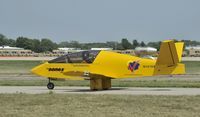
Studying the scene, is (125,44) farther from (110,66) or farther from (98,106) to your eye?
(98,106)

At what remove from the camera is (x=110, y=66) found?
21.7m

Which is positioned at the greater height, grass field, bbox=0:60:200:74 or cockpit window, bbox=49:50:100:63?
cockpit window, bbox=49:50:100:63

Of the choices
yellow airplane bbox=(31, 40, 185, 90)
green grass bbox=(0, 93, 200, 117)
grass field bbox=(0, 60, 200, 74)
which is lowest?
grass field bbox=(0, 60, 200, 74)

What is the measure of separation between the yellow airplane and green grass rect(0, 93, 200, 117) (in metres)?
5.34

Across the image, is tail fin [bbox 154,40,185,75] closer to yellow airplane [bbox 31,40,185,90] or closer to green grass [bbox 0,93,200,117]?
yellow airplane [bbox 31,40,185,90]

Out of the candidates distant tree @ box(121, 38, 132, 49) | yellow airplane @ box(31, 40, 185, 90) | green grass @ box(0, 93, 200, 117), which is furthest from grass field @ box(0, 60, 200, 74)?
distant tree @ box(121, 38, 132, 49)

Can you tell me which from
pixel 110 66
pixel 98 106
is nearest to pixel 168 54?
pixel 110 66

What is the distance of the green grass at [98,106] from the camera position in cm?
1216

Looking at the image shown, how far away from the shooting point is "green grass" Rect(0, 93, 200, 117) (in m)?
12.2

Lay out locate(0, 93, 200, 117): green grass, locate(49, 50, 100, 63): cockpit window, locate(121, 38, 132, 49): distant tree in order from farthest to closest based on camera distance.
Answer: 1. locate(121, 38, 132, 49): distant tree
2. locate(49, 50, 100, 63): cockpit window
3. locate(0, 93, 200, 117): green grass

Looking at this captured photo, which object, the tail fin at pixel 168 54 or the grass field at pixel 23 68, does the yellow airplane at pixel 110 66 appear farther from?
the grass field at pixel 23 68

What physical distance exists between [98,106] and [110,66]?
8.06m

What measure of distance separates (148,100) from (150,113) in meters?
2.94

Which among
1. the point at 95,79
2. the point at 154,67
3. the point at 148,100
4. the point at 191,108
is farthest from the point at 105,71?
the point at 191,108
